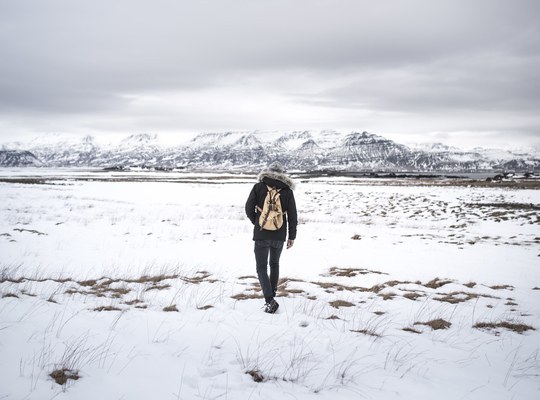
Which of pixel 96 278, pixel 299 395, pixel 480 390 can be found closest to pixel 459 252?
pixel 480 390

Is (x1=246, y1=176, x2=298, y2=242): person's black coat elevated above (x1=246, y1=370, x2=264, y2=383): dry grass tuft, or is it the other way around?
(x1=246, y1=176, x2=298, y2=242): person's black coat

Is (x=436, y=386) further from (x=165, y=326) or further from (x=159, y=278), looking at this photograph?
(x=159, y=278)

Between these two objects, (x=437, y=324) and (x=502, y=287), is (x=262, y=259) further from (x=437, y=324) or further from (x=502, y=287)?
(x=502, y=287)

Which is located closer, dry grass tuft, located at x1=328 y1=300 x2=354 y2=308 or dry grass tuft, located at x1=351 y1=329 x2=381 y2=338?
dry grass tuft, located at x1=351 y1=329 x2=381 y2=338

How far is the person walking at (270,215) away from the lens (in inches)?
251

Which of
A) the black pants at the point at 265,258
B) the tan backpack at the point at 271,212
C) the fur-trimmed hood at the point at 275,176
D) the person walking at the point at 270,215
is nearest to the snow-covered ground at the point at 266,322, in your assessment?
the black pants at the point at 265,258

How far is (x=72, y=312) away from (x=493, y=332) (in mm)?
7173

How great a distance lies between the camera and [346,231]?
60.5 feet

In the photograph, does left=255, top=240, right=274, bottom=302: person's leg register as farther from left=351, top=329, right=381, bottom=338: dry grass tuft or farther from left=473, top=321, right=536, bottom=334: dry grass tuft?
left=473, top=321, right=536, bottom=334: dry grass tuft

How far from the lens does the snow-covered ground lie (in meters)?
3.99

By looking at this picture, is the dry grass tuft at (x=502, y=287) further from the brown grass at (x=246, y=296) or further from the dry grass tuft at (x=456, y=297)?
the brown grass at (x=246, y=296)

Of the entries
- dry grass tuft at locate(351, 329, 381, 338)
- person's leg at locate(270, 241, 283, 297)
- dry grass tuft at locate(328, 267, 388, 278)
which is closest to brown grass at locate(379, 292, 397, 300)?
dry grass tuft at locate(328, 267, 388, 278)

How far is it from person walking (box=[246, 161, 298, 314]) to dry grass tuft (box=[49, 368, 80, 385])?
10.9 ft

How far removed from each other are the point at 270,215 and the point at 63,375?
150 inches
